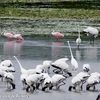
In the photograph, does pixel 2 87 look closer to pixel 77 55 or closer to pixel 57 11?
pixel 77 55

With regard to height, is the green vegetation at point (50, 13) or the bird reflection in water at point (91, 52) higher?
the green vegetation at point (50, 13)

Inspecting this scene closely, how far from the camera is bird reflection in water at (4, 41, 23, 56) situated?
21547 millimetres

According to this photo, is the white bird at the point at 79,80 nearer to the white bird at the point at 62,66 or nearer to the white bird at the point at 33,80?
the white bird at the point at 33,80

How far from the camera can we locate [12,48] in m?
22.9

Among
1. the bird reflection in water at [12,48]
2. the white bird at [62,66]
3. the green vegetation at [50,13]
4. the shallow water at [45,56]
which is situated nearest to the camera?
the shallow water at [45,56]

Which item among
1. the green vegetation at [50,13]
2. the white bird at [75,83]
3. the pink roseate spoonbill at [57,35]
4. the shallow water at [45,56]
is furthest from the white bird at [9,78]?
the green vegetation at [50,13]

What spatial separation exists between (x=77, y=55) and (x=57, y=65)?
13.8ft

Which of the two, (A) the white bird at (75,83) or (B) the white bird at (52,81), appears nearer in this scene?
(B) the white bird at (52,81)

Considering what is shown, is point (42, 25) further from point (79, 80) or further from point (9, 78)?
point (79, 80)

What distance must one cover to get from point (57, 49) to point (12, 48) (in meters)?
1.71

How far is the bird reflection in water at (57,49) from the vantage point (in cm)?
2102

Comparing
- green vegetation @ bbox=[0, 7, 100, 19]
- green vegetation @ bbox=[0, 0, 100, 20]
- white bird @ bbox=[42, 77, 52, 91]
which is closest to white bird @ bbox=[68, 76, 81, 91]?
white bird @ bbox=[42, 77, 52, 91]

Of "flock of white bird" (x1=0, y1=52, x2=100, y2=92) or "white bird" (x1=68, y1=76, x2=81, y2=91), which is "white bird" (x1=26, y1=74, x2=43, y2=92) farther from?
"white bird" (x1=68, y1=76, x2=81, y2=91)

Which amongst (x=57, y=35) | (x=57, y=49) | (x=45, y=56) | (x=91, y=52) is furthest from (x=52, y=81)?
(x=57, y=35)
